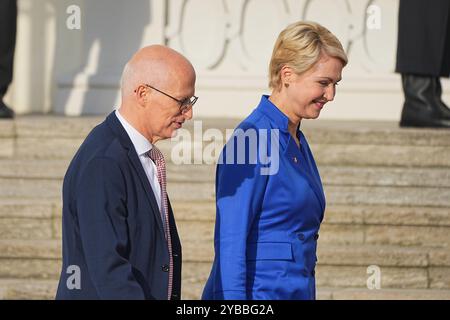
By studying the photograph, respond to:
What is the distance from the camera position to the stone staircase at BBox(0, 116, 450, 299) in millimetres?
5816

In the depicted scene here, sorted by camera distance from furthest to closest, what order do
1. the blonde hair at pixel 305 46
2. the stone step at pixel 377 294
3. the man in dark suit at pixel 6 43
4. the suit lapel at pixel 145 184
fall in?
the man in dark suit at pixel 6 43
the stone step at pixel 377 294
the blonde hair at pixel 305 46
the suit lapel at pixel 145 184

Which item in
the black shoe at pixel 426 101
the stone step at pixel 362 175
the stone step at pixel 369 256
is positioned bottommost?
the stone step at pixel 369 256

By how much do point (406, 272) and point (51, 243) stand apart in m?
1.74

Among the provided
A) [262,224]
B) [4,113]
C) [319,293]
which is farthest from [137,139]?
[4,113]

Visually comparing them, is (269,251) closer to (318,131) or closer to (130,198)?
(130,198)

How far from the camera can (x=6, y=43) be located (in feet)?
23.5

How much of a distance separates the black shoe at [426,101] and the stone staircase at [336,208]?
201 millimetres

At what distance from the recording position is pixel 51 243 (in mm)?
5969

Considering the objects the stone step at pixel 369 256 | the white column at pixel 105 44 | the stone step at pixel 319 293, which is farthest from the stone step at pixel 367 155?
the white column at pixel 105 44

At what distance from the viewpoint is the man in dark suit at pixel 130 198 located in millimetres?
3053

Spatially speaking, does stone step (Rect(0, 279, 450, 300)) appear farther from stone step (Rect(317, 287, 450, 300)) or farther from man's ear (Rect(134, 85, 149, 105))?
man's ear (Rect(134, 85, 149, 105))

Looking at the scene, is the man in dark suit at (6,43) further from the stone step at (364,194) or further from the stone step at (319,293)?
the stone step at (319,293)

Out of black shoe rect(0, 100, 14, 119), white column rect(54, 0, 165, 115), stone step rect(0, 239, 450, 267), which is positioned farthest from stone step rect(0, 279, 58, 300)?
white column rect(54, 0, 165, 115)

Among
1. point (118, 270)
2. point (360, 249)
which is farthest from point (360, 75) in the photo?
point (118, 270)
